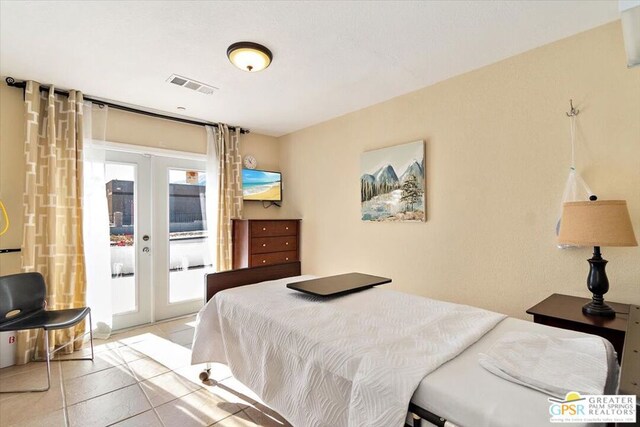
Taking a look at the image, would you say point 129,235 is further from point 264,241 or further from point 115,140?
point 264,241

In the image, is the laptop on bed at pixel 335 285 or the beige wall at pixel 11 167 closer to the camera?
the laptop on bed at pixel 335 285

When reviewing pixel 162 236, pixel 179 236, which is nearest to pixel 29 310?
pixel 162 236

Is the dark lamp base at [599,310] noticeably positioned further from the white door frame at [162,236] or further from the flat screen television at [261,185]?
the white door frame at [162,236]

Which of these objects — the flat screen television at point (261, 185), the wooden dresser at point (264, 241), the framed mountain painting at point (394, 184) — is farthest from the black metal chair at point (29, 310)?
the framed mountain painting at point (394, 184)

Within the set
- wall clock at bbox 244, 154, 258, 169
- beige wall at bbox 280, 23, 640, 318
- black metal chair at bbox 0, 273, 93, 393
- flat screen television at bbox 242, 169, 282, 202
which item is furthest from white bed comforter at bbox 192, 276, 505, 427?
wall clock at bbox 244, 154, 258, 169

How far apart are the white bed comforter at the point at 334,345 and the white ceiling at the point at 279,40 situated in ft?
5.76

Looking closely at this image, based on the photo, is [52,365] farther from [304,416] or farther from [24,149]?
[304,416]

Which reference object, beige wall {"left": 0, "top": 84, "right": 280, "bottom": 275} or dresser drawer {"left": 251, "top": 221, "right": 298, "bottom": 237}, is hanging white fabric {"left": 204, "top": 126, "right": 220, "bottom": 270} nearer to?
beige wall {"left": 0, "top": 84, "right": 280, "bottom": 275}

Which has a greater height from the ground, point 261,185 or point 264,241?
point 261,185

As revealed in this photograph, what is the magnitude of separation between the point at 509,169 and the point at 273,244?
271cm

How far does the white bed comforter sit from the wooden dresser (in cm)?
162

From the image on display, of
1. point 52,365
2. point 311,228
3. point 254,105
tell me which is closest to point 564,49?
point 254,105

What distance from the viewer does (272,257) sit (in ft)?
12.6

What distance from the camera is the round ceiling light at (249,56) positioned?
207 centimetres
